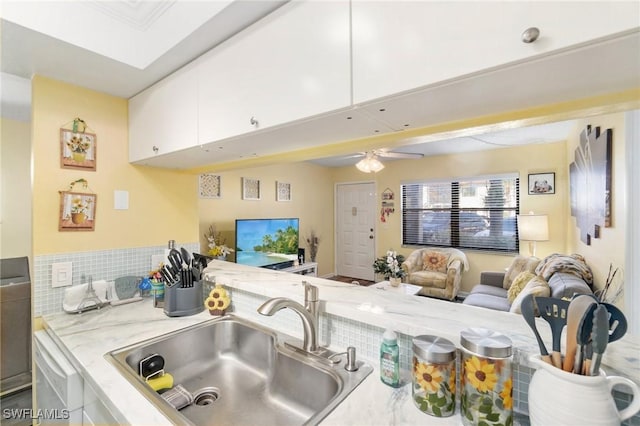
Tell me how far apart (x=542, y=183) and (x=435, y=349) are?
4.21m

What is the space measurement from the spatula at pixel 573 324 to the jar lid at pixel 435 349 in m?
0.23

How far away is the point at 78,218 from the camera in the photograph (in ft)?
5.11

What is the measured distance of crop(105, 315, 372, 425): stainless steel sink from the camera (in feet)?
2.99

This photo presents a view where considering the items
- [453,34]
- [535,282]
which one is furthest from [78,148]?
[535,282]

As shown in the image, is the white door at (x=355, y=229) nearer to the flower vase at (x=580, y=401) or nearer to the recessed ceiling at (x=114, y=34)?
the recessed ceiling at (x=114, y=34)

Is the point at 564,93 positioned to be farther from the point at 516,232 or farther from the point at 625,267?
the point at 516,232

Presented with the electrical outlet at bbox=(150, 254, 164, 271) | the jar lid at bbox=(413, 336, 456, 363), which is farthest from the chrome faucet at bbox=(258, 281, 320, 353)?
the electrical outlet at bbox=(150, 254, 164, 271)

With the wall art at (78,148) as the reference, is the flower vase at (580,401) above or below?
below

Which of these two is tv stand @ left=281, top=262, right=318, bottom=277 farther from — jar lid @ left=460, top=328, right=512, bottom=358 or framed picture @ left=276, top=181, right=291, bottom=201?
jar lid @ left=460, top=328, right=512, bottom=358

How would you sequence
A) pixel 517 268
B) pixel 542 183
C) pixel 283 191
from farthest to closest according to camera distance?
pixel 283 191 → pixel 542 183 → pixel 517 268

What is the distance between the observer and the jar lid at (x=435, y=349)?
718mm

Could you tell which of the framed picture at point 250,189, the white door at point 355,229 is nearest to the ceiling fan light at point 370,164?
the framed picture at point 250,189

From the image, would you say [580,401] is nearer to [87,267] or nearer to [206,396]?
[206,396]

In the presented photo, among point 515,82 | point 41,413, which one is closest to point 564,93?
point 515,82
